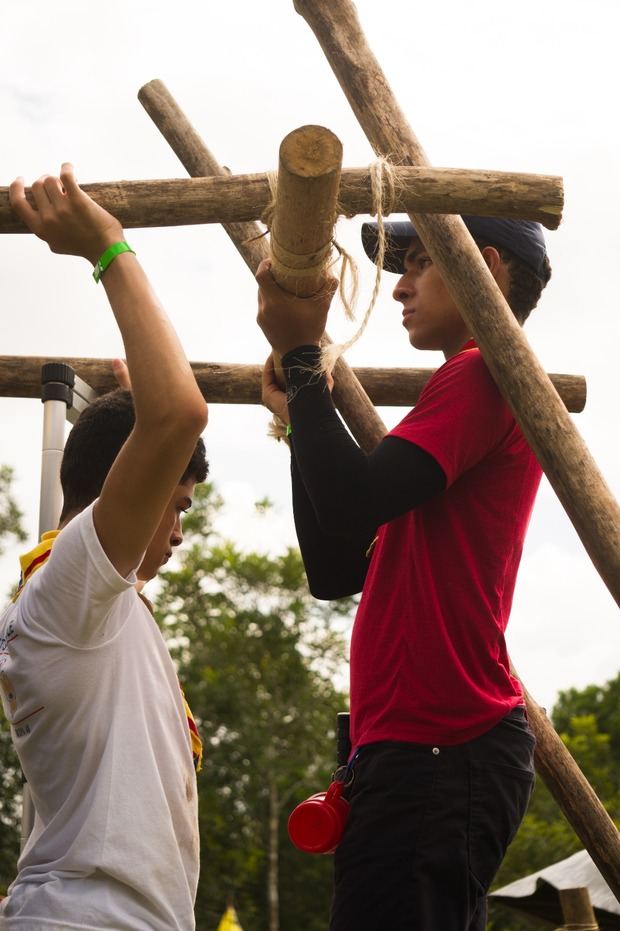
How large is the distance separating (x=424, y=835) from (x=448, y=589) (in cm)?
46

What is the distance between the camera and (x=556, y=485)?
2.24 metres

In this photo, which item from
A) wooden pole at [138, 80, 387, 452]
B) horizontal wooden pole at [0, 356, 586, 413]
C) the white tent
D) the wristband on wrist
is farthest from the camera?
the white tent

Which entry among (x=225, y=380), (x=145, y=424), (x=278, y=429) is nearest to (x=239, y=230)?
(x=225, y=380)

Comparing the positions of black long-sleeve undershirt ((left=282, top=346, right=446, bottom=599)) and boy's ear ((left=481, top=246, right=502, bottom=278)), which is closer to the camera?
black long-sleeve undershirt ((left=282, top=346, right=446, bottom=599))

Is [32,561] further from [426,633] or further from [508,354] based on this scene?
[508,354]

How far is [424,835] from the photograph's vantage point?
199 cm

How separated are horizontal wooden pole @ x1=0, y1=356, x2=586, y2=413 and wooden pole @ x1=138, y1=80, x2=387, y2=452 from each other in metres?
0.35

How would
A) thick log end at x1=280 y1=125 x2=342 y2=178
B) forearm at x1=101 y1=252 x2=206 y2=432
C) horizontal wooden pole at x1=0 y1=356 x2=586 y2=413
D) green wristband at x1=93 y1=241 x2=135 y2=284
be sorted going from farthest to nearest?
horizontal wooden pole at x1=0 y1=356 x2=586 y2=413 → thick log end at x1=280 y1=125 x2=342 y2=178 → green wristband at x1=93 y1=241 x2=135 y2=284 → forearm at x1=101 y1=252 x2=206 y2=432

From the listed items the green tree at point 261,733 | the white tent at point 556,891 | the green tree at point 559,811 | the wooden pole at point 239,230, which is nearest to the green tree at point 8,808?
the green tree at point 261,733

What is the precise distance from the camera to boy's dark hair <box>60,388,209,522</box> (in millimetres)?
2049

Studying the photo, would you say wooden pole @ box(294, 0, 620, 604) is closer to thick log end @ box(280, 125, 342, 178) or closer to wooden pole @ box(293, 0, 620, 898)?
wooden pole @ box(293, 0, 620, 898)

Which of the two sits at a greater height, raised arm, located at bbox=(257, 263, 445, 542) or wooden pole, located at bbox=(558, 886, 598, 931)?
raised arm, located at bbox=(257, 263, 445, 542)

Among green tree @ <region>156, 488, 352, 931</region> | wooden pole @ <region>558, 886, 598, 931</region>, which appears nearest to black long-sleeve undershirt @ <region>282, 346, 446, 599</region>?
wooden pole @ <region>558, 886, 598, 931</region>

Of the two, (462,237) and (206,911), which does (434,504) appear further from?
(206,911)
